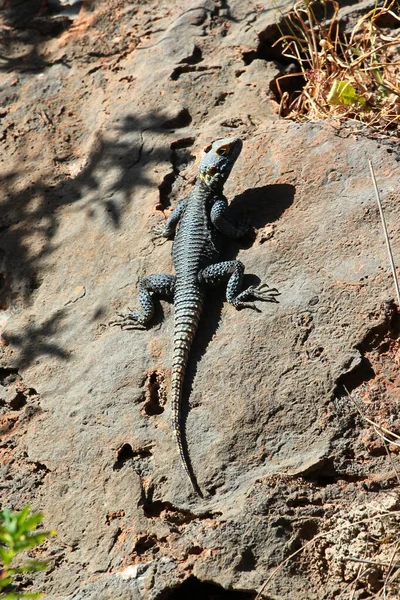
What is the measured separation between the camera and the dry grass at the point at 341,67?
5.46 meters

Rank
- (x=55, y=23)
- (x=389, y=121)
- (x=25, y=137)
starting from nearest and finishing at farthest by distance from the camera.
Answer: (x=389, y=121) → (x=25, y=137) → (x=55, y=23)

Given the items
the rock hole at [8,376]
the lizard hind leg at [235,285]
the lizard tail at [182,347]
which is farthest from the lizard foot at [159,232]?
the rock hole at [8,376]

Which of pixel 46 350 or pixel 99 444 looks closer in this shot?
pixel 99 444

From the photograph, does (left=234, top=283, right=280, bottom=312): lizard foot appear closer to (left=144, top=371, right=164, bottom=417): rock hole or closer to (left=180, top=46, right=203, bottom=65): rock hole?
(left=144, top=371, right=164, bottom=417): rock hole

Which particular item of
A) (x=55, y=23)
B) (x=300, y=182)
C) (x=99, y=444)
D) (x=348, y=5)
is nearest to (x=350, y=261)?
(x=300, y=182)

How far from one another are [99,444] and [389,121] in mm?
3309

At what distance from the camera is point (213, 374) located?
4.16 metres

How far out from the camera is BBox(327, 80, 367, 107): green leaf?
215 inches

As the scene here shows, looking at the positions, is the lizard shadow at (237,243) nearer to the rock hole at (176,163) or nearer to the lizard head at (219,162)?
the lizard head at (219,162)

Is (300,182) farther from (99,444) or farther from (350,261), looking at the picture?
(99,444)

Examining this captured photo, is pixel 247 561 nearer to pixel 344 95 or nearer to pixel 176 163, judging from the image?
pixel 176 163

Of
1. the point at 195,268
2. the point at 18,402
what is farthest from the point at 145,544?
the point at 195,268

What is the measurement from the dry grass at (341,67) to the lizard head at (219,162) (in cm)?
89

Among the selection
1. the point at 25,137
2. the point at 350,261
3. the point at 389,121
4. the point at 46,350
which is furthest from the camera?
the point at 25,137
